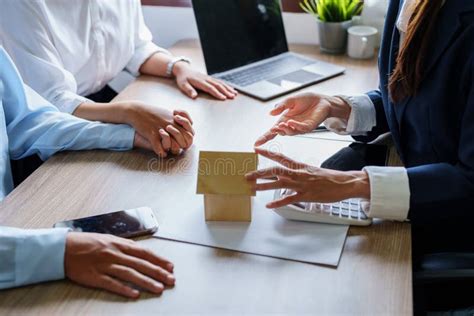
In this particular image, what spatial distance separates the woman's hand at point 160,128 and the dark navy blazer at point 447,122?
47 cm

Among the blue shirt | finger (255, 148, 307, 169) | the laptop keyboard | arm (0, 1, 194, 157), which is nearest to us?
finger (255, 148, 307, 169)

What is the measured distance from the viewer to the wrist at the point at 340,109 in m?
1.31

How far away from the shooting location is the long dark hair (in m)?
1.01

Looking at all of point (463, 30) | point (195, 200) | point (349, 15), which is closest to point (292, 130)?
point (195, 200)

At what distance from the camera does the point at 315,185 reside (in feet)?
3.27

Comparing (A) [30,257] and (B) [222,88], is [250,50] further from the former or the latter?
(A) [30,257]

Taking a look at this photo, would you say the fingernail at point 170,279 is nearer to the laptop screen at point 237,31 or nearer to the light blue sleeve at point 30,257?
the light blue sleeve at point 30,257

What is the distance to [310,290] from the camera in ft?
2.80

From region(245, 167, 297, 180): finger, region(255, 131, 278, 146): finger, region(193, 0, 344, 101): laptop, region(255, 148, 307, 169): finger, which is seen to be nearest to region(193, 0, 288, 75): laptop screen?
region(193, 0, 344, 101): laptop

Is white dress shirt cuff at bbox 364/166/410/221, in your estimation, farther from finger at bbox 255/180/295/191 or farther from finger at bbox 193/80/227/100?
finger at bbox 193/80/227/100

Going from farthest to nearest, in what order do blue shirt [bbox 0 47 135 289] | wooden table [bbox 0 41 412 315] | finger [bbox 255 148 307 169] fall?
blue shirt [bbox 0 47 135 289] → finger [bbox 255 148 307 169] → wooden table [bbox 0 41 412 315]

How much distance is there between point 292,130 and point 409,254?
41 centimetres

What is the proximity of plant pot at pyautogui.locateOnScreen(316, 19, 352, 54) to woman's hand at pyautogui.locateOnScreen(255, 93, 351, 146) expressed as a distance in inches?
24.0

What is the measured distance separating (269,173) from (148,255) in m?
0.24
